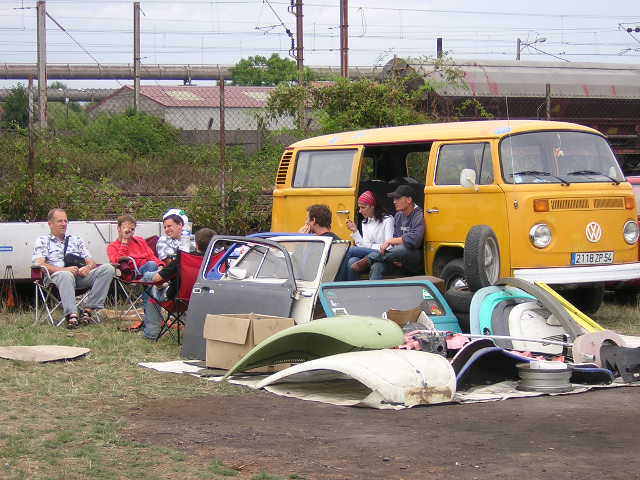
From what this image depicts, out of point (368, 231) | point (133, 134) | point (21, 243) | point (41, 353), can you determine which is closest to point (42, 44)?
point (133, 134)

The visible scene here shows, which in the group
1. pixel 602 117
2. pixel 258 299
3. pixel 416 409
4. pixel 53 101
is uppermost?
pixel 53 101

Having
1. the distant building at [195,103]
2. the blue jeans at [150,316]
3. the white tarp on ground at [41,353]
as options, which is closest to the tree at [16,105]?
the distant building at [195,103]

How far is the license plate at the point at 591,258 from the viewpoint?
9.85m

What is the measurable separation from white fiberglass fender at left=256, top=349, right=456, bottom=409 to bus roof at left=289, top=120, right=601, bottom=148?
12.7 ft

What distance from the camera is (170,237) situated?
436 inches

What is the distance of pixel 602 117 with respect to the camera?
19.3 meters

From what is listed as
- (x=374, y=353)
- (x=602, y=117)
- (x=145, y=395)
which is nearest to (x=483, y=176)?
(x=374, y=353)

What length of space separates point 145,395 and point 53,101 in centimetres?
3872

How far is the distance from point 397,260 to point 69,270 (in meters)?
3.53

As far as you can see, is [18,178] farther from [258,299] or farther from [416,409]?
[416,409]

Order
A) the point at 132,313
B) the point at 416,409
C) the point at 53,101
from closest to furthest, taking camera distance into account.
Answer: the point at 416,409 → the point at 132,313 → the point at 53,101

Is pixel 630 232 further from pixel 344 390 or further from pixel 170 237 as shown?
pixel 170 237

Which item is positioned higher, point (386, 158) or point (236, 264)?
point (386, 158)

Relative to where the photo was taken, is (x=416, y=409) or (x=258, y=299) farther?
(x=258, y=299)
